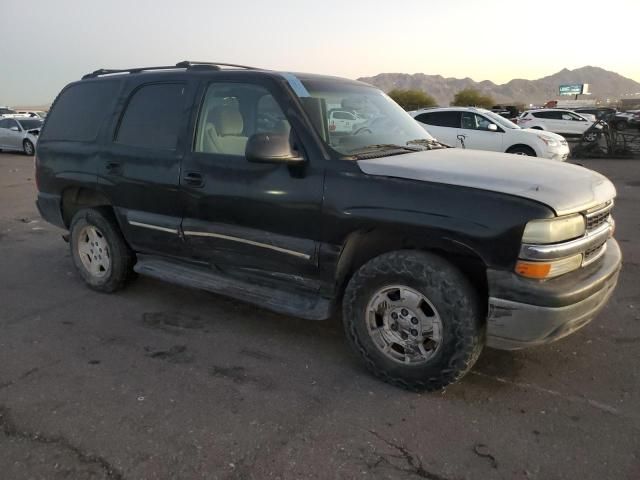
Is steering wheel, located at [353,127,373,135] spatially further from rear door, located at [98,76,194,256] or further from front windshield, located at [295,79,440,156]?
rear door, located at [98,76,194,256]

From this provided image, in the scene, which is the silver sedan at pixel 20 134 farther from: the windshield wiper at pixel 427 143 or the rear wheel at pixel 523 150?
the windshield wiper at pixel 427 143

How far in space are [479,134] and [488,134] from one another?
22cm

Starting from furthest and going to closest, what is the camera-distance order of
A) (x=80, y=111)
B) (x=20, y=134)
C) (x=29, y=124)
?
(x=29, y=124) < (x=20, y=134) < (x=80, y=111)

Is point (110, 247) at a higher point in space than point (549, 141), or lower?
lower

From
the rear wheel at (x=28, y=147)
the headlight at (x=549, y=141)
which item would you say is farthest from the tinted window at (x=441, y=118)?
the rear wheel at (x=28, y=147)

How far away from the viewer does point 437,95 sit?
146 metres

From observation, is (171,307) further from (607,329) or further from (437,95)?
(437,95)

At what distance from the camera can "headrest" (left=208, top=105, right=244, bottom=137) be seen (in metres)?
3.78

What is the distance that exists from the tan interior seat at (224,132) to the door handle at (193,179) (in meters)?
0.20

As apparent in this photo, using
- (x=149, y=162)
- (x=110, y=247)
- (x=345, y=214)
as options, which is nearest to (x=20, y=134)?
(x=110, y=247)

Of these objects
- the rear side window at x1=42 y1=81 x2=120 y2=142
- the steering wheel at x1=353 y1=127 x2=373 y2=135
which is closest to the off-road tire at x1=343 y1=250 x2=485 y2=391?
the steering wheel at x1=353 y1=127 x2=373 y2=135

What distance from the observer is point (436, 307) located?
9.73 feet

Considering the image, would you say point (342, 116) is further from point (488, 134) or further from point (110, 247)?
point (488, 134)

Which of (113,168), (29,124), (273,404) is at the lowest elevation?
(29,124)
